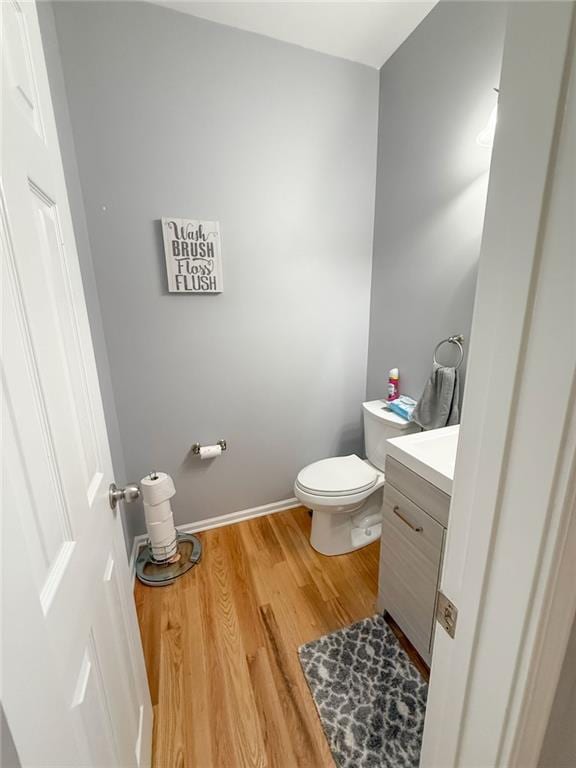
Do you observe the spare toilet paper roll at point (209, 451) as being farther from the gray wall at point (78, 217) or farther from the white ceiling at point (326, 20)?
the white ceiling at point (326, 20)

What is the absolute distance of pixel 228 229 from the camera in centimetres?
166

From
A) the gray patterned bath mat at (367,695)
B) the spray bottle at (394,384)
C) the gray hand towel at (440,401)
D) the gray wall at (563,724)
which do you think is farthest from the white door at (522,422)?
the spray bottle at (394,384)

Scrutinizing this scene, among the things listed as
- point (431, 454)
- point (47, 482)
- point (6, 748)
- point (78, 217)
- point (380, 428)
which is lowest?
point (380, 428)

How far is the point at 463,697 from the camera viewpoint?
51 centimetres

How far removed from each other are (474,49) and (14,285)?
5.92 feet

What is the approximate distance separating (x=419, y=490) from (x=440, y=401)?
548 mm

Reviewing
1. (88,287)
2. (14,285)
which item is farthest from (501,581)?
(88,287)

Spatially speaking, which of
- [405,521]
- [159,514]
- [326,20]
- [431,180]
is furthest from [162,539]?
[326,20]

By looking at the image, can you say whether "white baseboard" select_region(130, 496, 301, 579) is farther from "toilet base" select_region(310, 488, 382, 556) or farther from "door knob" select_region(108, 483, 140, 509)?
"door knob" select_region(108, 483, 140, 509)

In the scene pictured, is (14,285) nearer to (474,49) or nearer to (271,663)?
(271,663)

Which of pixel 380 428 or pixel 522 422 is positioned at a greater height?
pixel 522 422

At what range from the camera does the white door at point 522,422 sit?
0.32m

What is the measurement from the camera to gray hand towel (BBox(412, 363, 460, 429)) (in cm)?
149

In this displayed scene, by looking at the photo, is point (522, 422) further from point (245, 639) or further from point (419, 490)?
point (245, 639)
